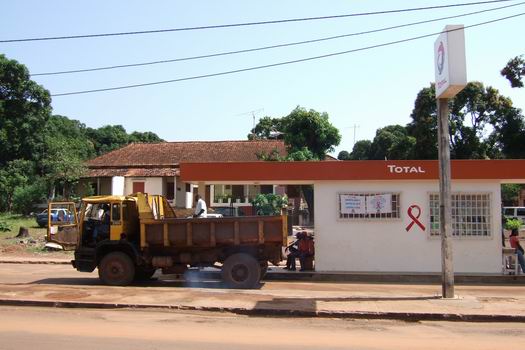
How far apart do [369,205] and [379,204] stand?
1.00ft

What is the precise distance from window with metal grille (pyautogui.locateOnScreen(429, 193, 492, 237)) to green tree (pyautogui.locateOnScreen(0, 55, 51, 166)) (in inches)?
1682

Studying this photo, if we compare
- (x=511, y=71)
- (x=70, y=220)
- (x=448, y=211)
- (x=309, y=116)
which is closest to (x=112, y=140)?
(x=309, y=116)

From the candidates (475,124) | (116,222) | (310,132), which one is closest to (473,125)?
(475,124)

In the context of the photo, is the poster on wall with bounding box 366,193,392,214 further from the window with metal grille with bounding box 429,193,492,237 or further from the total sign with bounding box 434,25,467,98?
the total sign with bounding box 434,25,467,98

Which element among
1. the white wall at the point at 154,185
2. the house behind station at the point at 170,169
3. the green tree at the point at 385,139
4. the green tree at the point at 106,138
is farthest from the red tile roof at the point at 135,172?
the green tree at the point at 106,138

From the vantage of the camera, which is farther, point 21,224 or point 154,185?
point 154,185

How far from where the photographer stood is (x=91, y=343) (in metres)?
7.46

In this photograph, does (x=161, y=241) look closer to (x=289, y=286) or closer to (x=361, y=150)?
(x=289, y=286)

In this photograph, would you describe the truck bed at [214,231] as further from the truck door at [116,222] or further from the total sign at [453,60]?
the total sign at [453,60]

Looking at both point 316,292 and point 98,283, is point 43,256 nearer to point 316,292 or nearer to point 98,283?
point 98,283

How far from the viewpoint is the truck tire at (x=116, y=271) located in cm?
1410

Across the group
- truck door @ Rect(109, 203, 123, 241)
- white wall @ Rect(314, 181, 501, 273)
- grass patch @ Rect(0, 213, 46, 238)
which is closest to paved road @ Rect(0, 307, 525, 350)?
truck door @ Rect(109, 203, 123, 241)

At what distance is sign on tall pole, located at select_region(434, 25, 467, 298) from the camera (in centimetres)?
1184

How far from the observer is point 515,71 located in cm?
3803
